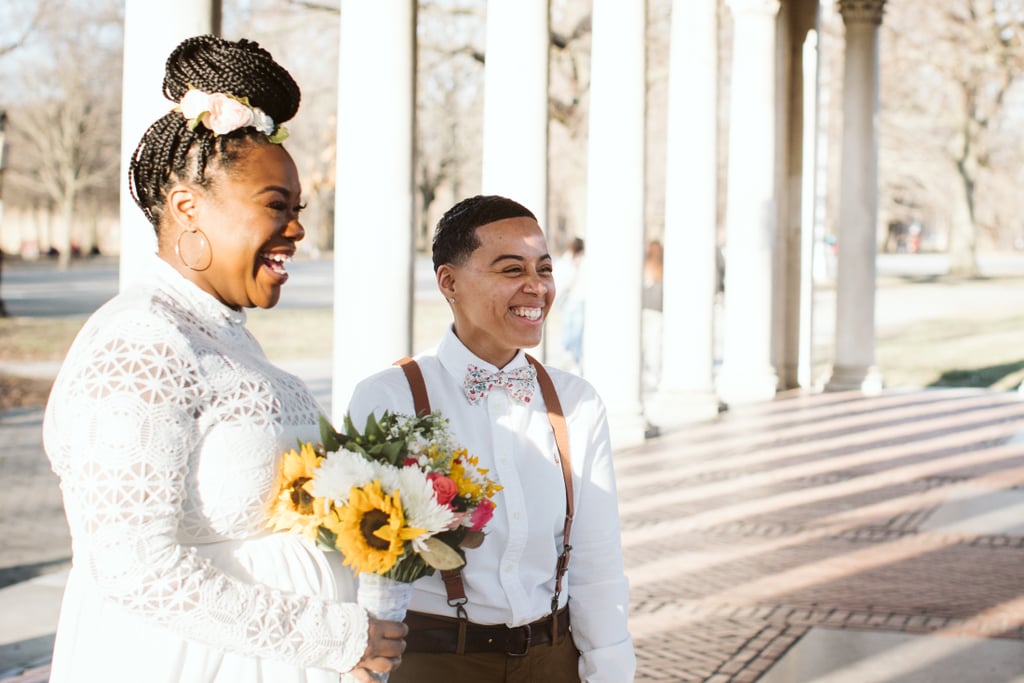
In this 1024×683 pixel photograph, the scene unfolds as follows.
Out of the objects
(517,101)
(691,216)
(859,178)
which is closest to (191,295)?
(517,101)

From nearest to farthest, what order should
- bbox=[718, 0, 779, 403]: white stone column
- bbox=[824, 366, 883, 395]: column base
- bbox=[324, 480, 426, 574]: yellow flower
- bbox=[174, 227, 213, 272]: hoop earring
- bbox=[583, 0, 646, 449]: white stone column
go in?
1. bbox=[324, 480, 426, 574]: yellow flower
2. bbox=[174, 227, 213, 272]: hoop earring
3. bbox=[583, 0, 646, 449]: white stone column
4. bbox=[718, 0, 779, 403]: white stone column
5. bbox=[824, 366, 883, 395]: column base

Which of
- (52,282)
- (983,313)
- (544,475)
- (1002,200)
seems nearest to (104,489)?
(544,475)

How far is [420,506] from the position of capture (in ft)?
9.43

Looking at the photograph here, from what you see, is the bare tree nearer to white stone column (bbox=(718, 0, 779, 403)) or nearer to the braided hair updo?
white stone column (bbox=(718, 0, 779, 403))

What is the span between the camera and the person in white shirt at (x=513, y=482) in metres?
3.69

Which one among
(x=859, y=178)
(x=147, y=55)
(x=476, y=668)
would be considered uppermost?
(x=859, y=178)

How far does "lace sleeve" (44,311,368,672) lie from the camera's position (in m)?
2.67

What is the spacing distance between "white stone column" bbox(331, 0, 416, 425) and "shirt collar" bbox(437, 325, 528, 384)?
6.00m

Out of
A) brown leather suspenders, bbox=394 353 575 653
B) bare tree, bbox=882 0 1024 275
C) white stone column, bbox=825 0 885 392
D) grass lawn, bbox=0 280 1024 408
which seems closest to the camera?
brown leather suspenders, bbox=394 353 575 653

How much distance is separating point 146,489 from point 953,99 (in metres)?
58.9

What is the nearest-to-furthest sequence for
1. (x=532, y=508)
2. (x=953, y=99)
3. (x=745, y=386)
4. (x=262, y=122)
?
(x=262, y=122) → (x=532, y=508) → (x=745, y=386) → (x=953, y=99)

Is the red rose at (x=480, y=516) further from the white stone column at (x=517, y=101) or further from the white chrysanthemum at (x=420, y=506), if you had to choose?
the white stone column at (x=517, y=101)

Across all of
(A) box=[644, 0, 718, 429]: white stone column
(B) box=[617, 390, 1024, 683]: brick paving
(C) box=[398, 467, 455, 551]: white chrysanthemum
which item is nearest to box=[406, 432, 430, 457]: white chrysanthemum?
(C) box=[398, 467, 455, 551]: white chrysanthemum

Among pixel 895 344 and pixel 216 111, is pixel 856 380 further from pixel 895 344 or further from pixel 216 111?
pixel 216 111
